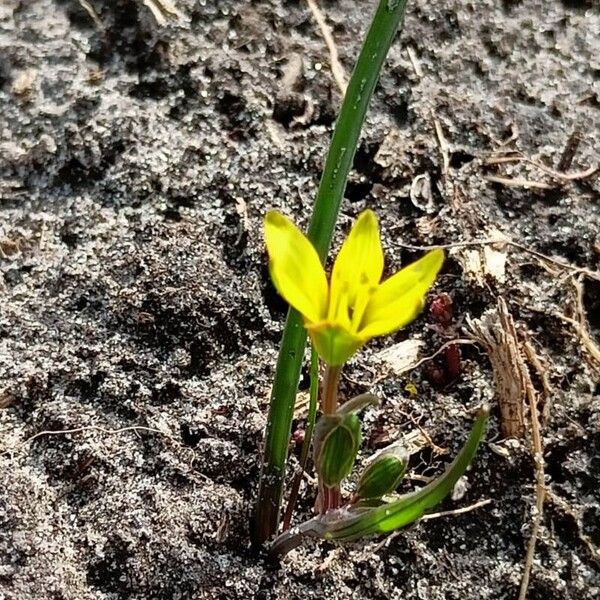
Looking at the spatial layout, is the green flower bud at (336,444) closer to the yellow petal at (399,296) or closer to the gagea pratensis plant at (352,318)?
the gagea pratensis plant at (352,318)

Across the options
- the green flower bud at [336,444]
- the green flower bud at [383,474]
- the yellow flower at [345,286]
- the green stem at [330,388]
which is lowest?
the green flower bud at [383,474]

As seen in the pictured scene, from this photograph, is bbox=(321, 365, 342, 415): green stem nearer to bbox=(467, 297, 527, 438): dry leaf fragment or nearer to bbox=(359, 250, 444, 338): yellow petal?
bbox=(359, 250, 444, 338): yellow petal

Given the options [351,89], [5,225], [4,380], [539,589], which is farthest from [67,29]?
[539,589]

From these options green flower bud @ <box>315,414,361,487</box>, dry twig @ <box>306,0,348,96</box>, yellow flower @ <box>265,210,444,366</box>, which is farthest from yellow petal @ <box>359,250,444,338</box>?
dry twig @ <box>306,0,348,96</box>

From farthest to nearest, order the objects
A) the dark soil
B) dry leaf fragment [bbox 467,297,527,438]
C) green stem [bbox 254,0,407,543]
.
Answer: dry leaf fragment [bbox 467,297,527,438] < the dark soil < green stem [bbox 254,0,407,543]

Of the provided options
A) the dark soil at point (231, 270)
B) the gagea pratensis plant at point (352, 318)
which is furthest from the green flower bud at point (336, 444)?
the dark soil at point (231, 270)

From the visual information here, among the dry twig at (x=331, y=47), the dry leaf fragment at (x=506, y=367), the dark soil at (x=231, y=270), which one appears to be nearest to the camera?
the dark soil at (x=231, y=270)

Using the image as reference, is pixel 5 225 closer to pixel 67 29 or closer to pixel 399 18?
pixel 67 29
